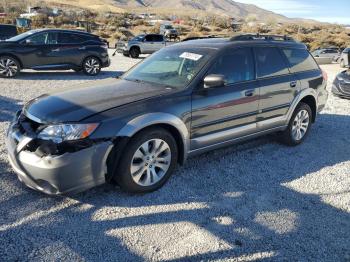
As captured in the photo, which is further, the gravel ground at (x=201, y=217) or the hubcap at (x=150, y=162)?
the hubcap at (x=150, y=162)

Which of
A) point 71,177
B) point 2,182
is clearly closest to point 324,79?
point 71,177

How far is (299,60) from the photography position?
19.2ft

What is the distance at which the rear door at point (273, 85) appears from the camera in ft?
16.7

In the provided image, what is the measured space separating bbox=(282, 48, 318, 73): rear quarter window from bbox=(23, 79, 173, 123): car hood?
237 cm

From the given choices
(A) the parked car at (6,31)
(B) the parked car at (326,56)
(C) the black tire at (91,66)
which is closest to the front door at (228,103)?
(C) the black tire at (91,66)

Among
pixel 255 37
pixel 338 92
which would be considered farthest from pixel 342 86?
pixel 255 37

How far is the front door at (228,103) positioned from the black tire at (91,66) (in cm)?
893

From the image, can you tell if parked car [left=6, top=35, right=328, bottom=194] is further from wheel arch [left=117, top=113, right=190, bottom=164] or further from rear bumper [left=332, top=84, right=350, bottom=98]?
rear bumper [left=332, top=84, right=350, bottom=98]

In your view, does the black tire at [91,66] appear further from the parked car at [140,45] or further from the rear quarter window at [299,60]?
the parked car at [140,45]

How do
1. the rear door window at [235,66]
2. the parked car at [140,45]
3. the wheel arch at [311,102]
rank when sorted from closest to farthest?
the rear door window at [235,66]
the wheel arch at [311,102]
the parked car at [140,45]

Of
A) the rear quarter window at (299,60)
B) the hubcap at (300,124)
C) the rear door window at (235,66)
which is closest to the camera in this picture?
the rear door window at (235,66)

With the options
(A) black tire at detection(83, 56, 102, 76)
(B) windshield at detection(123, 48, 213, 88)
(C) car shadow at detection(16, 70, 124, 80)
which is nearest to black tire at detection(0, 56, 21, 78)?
(C) car shadow at detection(16, 70, 124, 80)

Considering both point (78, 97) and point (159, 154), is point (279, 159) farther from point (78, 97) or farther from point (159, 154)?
point (78, 97)

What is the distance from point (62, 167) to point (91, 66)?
10122mm
